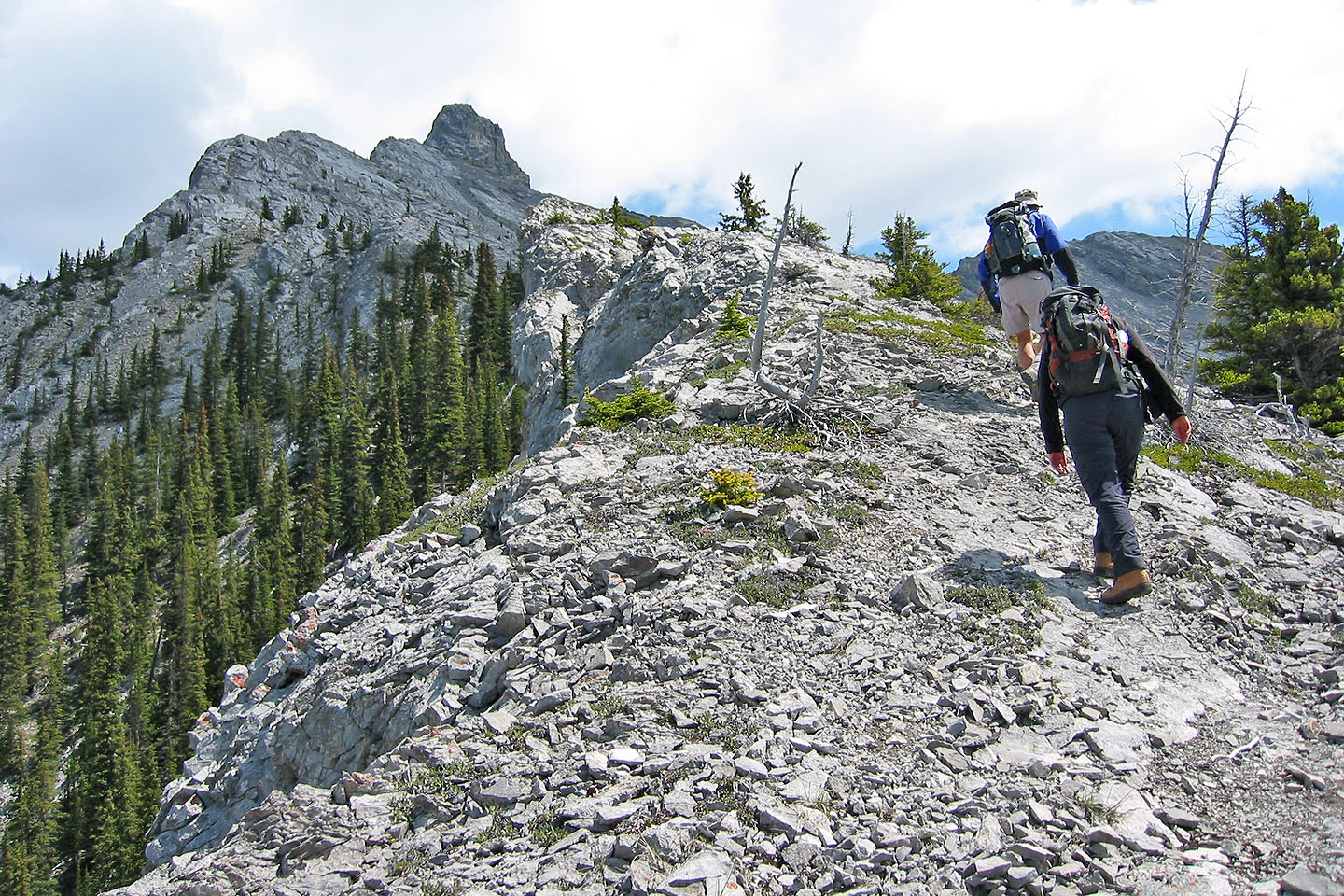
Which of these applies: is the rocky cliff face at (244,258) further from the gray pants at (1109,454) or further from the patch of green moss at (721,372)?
the gray pants at (1109,454)

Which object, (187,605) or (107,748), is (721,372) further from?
(187,605)

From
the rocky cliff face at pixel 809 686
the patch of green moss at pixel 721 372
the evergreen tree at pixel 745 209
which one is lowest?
the rocky cliff face at pixel 809 686

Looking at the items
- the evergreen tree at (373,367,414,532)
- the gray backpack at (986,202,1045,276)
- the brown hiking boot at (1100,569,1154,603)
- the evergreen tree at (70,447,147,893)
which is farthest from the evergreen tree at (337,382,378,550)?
the brown hiking boot at (1100,569,1154,603)

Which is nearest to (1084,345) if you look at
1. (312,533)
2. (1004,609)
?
(1004,609)

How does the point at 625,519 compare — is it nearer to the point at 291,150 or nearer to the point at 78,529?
the point at 78,529

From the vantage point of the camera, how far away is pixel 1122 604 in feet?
24.0

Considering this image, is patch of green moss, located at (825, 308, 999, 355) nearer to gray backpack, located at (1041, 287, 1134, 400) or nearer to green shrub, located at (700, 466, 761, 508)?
green shrub, located at (700, 466, 761, 508)

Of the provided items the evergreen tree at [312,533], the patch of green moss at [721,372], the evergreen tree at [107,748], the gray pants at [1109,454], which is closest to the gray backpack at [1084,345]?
the gray pants at [1109,454]

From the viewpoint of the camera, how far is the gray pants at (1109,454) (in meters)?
7.39

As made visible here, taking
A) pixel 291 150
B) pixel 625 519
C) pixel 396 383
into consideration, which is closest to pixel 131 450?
pixel 396 383

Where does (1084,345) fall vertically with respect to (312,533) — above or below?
above

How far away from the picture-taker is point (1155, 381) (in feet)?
26.3

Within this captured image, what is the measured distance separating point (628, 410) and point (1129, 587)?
9.12 meters

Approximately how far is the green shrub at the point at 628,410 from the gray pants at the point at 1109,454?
7724 mm
